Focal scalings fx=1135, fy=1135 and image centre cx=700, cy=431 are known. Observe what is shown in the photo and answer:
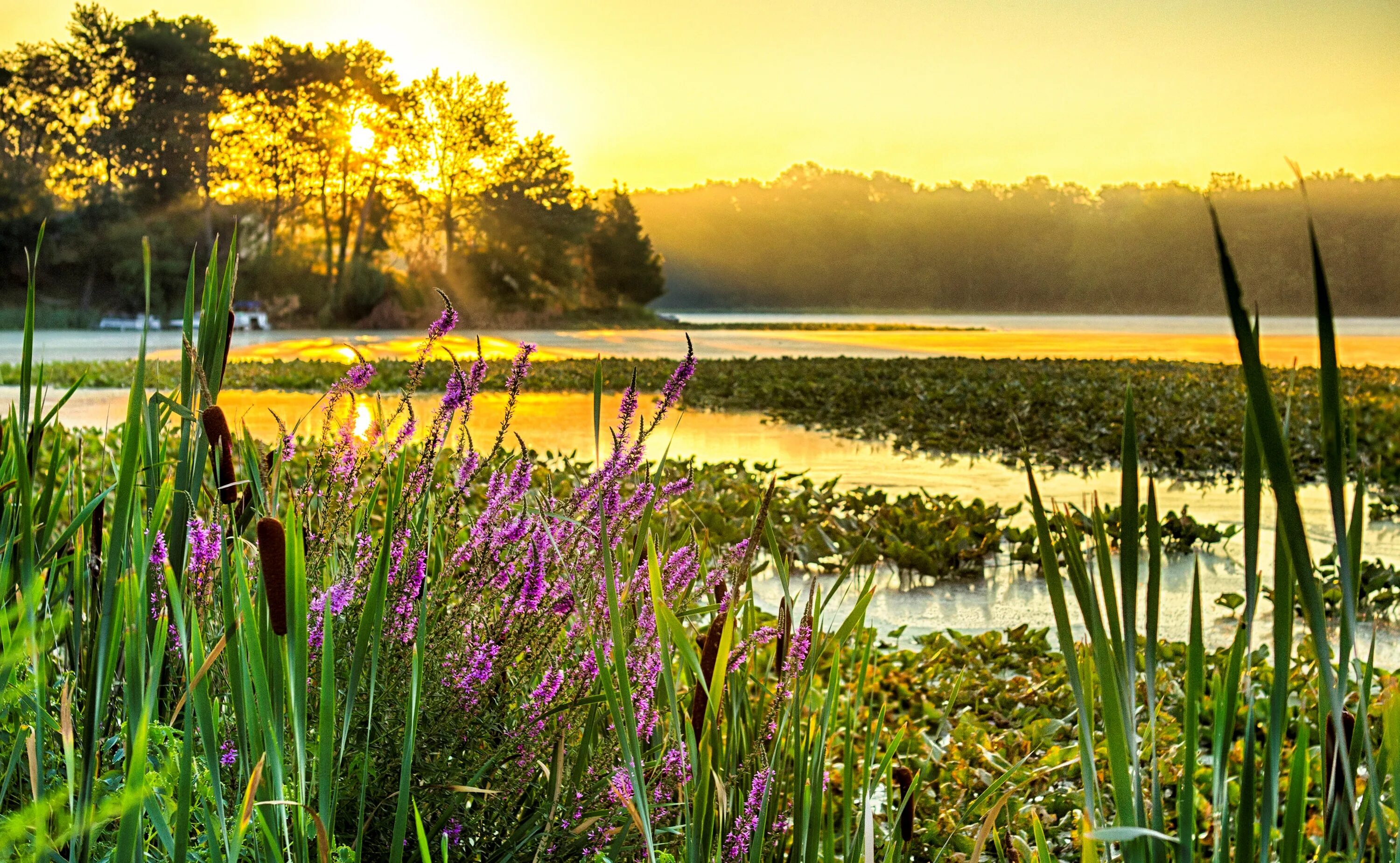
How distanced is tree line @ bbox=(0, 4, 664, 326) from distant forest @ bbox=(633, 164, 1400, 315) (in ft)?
132

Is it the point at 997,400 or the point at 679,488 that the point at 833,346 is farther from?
the point at 679,488

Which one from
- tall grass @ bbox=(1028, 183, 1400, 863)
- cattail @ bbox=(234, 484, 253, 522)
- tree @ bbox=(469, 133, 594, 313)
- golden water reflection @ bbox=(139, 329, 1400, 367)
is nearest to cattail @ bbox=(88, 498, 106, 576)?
cattail @ bbox=(234, 484, 253, 522)

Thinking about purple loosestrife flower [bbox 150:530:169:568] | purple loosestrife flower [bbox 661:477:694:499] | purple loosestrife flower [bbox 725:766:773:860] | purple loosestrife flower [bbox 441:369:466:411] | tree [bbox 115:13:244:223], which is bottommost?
purple loosestrife flower [bbox 725:766:773:860]

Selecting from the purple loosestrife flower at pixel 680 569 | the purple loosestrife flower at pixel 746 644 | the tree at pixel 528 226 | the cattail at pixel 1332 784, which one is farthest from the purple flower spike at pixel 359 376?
the tree at pixel 528 226

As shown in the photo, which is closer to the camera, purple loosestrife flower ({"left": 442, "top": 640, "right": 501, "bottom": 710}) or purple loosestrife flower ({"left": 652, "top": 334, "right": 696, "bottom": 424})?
purple loosestrife flower ({"left": 652, "top": 334, "right": 696, "bottom": 424})

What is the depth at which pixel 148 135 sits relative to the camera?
1004 inches

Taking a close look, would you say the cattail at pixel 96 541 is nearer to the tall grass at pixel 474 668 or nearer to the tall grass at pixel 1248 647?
the tall grass at pixel 474 668

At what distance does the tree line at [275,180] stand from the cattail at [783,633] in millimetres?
23876

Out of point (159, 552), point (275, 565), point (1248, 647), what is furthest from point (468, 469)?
point (1248, 647)

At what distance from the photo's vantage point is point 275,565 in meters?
0.68

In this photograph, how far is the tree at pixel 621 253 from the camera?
33.1 meters

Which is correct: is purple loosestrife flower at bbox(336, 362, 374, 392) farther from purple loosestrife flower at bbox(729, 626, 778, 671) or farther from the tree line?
the tree line

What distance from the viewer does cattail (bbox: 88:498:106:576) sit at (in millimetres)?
1317

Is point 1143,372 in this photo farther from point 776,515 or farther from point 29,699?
point 29,699
